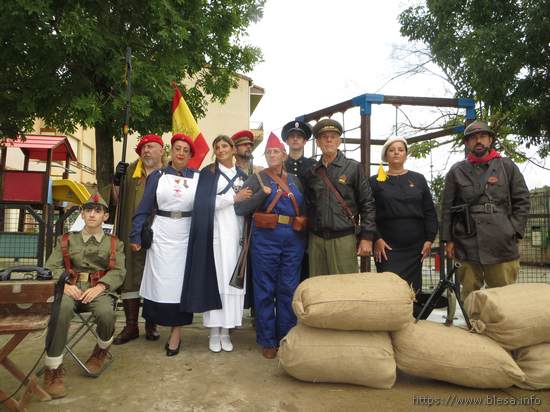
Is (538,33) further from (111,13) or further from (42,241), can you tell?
(42,241)

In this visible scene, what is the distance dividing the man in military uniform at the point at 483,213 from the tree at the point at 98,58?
4533 mm

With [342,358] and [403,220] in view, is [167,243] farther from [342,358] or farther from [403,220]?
[403,220]

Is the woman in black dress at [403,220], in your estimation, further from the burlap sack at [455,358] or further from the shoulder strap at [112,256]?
the shoulder strap at [112,256]

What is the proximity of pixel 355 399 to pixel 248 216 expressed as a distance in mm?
1835

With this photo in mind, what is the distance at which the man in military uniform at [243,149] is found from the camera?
4352 mm

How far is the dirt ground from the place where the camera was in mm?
2754

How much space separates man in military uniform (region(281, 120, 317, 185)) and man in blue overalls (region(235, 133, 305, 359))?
592 mm

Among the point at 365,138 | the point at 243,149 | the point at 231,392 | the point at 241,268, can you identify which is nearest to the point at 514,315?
the point at 231,392

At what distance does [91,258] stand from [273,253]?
→ 58.5 inches

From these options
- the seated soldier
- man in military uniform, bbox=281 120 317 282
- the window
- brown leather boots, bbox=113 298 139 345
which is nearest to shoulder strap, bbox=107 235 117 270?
the seated soldier

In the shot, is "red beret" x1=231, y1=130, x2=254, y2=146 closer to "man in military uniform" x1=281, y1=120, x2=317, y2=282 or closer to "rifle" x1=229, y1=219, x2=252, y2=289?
"man in military uniform" x1=281, y1=120, x2=317, y2=282

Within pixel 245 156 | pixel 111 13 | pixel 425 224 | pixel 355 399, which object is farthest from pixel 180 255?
pixel 111 13

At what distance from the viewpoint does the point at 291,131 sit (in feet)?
14.5

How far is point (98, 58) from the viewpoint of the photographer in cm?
660
